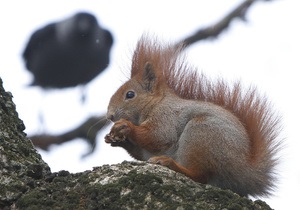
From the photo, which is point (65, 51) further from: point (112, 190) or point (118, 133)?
point (112, 190)

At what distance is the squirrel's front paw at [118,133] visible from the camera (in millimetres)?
2545

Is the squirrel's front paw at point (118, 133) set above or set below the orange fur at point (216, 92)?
below

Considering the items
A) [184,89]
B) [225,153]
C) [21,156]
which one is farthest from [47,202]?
[184,89]

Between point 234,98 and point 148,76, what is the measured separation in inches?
21.7

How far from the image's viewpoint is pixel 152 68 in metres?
3.08

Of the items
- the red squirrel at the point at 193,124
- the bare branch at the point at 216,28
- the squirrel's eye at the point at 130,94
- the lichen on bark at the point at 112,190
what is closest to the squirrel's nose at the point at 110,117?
the red squirrel at the point at 193,124

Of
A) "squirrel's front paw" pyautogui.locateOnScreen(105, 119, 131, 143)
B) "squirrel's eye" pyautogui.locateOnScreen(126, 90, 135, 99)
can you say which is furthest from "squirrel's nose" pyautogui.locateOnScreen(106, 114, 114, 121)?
"squirrel's front paw" pyautogui.locateOnScreen(105, 119, 131, 143)

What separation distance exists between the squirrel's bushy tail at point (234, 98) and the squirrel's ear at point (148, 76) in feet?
0.12

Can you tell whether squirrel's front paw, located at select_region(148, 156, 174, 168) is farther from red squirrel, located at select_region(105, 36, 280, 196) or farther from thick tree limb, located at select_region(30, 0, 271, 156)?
thick tree limb, located at select_region(30, 0, 271, 156)

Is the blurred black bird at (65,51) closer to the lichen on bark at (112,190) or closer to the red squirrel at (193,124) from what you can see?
the red squirrel at (193,124)

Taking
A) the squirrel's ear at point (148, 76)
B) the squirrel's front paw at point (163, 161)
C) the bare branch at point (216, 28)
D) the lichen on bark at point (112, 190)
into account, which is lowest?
the squirrel's front paw at point (163, 161)

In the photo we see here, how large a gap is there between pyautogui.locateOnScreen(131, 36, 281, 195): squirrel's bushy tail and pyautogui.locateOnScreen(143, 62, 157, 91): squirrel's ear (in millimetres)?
36

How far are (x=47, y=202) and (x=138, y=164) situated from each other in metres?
0.28

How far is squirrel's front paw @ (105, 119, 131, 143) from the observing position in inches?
100
